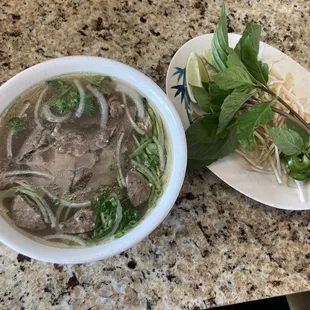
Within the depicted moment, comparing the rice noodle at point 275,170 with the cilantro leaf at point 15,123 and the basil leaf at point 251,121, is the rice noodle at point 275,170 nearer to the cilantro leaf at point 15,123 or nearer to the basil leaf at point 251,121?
the basil leaf at point 251,121

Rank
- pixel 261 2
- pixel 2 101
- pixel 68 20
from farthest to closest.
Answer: pixel 261 2
pixel 68 20
pixel 2 101

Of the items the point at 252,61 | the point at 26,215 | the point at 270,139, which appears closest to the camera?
the point at 26,215

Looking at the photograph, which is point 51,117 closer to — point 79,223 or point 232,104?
point 79,223

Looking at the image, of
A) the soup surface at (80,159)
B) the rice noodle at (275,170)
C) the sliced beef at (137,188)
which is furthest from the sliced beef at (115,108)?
the rice noodle at (275,170)

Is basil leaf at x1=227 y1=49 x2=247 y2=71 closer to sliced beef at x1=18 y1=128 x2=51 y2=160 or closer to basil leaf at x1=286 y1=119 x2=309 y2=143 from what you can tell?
basil leaf at x1=286 y1=119 x2=309 y2=143

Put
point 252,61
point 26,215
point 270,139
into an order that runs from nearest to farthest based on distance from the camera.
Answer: point 26,215 < point 252,61 < point 270,139

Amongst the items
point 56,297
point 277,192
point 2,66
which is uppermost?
point 2,66

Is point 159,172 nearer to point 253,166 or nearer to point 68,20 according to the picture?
point 253,166

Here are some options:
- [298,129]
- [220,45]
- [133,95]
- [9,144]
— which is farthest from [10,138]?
[298,129]

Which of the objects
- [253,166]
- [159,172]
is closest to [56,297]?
[159,172]
